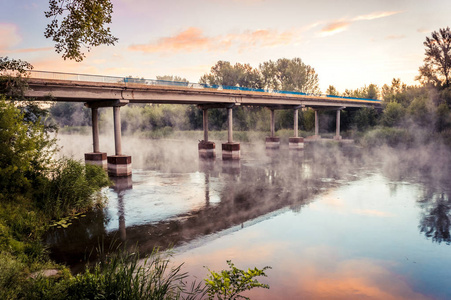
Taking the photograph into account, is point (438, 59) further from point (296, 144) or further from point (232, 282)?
point (232, 282)

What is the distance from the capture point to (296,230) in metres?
15.3

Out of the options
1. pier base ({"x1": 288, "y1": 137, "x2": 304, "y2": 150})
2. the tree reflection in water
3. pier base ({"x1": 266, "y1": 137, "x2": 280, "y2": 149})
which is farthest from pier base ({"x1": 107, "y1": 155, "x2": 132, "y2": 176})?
pier base ({"x1": 288, "y1": 137, "x2": 304, "y2": 150})

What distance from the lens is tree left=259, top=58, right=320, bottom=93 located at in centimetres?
9946

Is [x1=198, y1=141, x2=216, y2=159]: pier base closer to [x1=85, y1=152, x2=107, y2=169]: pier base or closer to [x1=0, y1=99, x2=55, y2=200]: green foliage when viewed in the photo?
[x1=85, y1=152, x2=107, y2=169]: pier base

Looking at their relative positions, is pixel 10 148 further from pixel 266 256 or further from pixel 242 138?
pixel 242 138

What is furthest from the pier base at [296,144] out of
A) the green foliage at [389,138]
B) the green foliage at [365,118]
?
the green foliage at [365,118]

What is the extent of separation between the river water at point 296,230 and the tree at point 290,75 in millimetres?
73265

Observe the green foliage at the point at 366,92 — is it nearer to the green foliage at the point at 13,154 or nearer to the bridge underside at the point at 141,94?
the bridge underside at the point at 141,94

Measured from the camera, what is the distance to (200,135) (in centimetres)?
8812

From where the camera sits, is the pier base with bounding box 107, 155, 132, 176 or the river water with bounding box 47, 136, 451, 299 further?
the pier base with bounding box 107, 155, 132, 176

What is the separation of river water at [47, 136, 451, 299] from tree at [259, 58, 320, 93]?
73265 millimetres

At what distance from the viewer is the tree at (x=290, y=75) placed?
3916 inches

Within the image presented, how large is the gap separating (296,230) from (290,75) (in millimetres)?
89931

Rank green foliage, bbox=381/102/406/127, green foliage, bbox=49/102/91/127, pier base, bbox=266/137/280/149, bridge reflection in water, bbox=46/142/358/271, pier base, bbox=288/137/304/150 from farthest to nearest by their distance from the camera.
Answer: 1. green foliage, bbox=49/102/91/127
2. green foliage, bbox=381/102/406/127
3. pier base, bbox=266/137/280/149
4. pier base, bbox=288/137/304/150
5. bridge reflection in water, bbox=46/142/358/271
